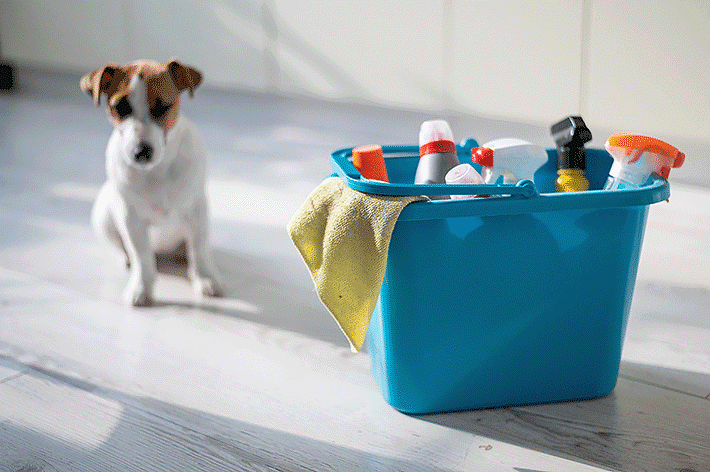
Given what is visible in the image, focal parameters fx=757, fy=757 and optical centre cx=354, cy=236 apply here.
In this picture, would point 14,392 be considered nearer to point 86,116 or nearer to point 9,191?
point 9,191

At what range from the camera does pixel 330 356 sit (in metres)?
0.99

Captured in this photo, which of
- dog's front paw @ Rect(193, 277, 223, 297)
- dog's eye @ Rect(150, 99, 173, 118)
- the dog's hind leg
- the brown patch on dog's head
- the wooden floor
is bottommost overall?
the wooden floor

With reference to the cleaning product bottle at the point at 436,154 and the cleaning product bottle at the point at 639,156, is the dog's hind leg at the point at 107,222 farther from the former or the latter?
the cleaning product bottle at the point at 639,156

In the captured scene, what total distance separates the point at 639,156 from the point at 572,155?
0.09 m

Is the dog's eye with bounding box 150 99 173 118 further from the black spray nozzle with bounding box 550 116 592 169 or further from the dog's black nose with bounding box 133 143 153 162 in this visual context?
the black spray nozzle with bounding box 550 116 592 169

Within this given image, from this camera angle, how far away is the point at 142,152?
104cm

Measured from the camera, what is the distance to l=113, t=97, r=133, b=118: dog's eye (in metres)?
1.04

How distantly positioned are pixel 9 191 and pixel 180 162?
2.57ft

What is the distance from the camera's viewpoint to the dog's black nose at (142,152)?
3.41ft

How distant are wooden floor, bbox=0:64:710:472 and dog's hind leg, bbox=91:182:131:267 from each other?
0.18 feet

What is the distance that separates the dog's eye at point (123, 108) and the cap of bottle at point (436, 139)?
1.40 ft

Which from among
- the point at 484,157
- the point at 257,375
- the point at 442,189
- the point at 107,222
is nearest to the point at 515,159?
the point at 484,157

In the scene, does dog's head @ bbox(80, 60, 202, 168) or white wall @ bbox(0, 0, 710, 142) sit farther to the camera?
white wall @ bbox(0, 0, 710, 142)

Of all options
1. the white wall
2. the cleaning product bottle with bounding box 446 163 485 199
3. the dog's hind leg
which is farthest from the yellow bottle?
the white wall
